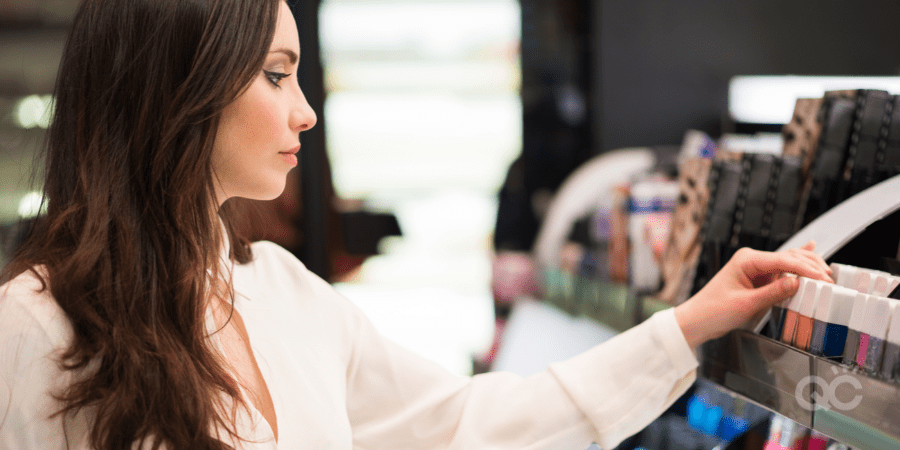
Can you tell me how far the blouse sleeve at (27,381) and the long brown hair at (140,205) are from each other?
0.8 inches

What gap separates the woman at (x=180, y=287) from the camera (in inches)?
29.5

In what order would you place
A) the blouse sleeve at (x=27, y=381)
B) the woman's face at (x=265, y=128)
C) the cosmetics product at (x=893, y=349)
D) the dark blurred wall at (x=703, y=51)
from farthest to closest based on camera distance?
the dark blurred wall at (x=703, y=51) → the woman's face at (x=265, y=128) → the blouse sleeve at (x=27, y=381) → the cosmetics product at (x=893, y=349)

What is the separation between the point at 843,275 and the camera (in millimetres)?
775

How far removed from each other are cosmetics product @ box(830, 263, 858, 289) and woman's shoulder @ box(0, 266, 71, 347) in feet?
2.90

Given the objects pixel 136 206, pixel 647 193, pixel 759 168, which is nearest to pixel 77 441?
pixel 136 206

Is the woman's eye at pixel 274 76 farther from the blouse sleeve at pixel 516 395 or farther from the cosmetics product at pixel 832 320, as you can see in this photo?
the cosmetics product at pixel 832 320

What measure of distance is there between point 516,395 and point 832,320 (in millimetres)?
480

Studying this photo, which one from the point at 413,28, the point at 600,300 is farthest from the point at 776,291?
the point at 413,28

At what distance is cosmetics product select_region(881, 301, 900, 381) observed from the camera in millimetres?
628

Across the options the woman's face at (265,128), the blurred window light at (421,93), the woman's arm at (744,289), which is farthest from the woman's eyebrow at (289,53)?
the blurred window light at (421,93)

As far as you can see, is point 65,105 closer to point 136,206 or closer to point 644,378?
point 136,206

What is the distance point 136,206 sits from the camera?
2.69 feet

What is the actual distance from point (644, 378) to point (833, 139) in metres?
0.42

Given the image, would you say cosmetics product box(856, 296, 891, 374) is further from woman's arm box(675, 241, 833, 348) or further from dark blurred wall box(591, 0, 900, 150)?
dark blurred wall box(591, 0, 900, 150)
